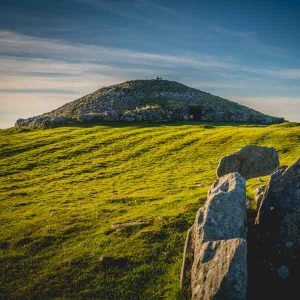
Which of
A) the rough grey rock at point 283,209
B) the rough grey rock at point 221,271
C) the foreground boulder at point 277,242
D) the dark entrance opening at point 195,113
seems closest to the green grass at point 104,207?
the rough grey rock at point 221,271

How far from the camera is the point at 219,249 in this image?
15.7 metres

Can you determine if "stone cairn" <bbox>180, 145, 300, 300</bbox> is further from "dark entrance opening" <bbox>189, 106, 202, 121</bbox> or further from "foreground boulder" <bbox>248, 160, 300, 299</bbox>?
"dark entrance opening" <bbox>189, 106, 202, 121</bbox>

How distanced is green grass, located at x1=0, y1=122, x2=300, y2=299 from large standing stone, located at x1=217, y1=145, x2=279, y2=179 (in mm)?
2368

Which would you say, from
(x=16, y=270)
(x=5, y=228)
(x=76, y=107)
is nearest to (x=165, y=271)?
(x=16, y=270)

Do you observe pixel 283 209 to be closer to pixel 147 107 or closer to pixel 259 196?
pixel 259 196

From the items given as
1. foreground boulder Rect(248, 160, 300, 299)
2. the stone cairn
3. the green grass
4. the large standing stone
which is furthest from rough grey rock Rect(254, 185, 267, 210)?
the large standing stone

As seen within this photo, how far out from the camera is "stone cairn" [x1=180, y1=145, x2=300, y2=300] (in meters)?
14.9

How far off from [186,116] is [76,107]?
4186cm

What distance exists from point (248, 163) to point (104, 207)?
14.0m

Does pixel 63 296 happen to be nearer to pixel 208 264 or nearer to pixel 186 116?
pixel 208 264

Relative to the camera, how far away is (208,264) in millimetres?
15492

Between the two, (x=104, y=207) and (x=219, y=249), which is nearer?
(x=219, y=249)

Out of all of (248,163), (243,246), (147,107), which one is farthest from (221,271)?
(147,107)

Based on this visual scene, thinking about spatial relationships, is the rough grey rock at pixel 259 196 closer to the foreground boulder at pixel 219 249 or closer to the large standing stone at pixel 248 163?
the foreground boulder at pixel 219 249
